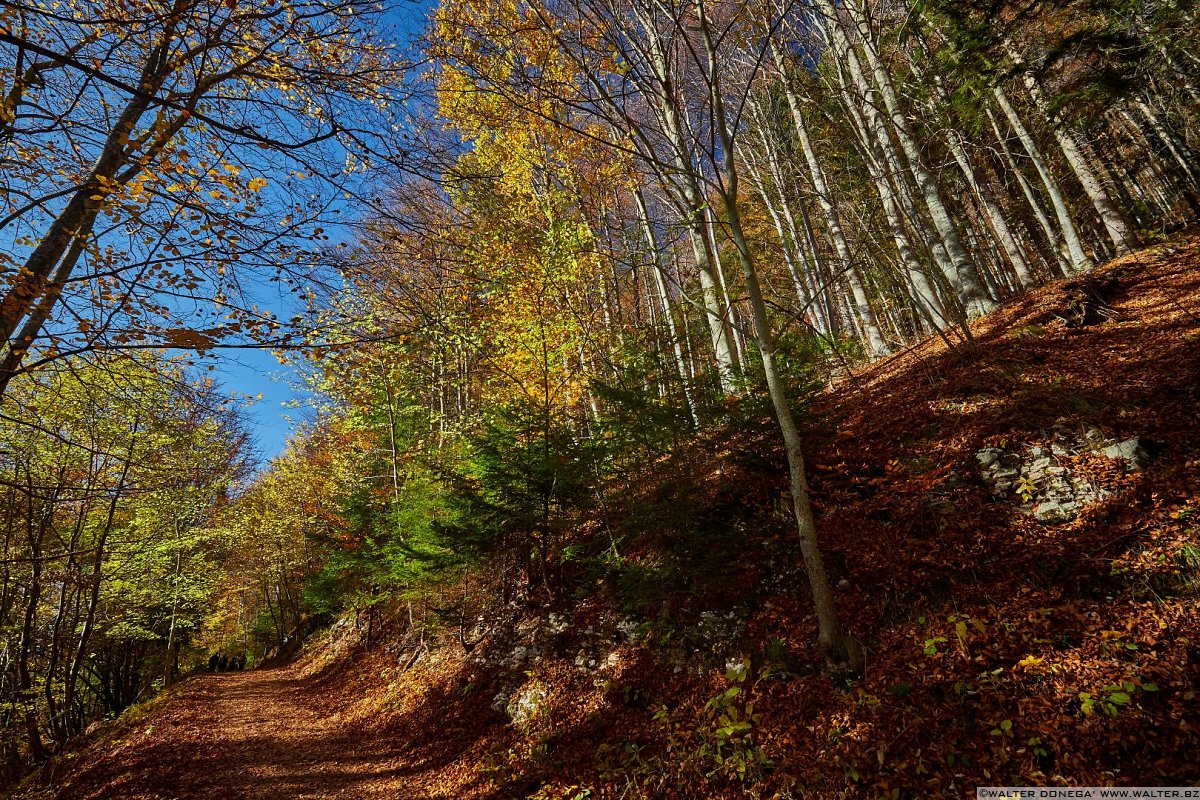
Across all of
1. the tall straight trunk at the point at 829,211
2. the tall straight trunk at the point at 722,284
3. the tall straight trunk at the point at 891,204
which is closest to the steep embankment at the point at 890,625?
the tall straight trunk at the point at 722,284

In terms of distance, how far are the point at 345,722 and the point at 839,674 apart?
9.27 metres

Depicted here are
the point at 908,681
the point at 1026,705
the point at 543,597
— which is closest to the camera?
the point at 1026,705

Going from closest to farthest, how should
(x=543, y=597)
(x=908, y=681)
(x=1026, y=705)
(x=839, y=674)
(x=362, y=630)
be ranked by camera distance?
(x=1026, y=705)
(x=908, y=681)
(x=839, y=674)
(x=543, y=597)
(x=362, y=630)

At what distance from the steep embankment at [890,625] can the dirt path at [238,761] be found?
0.18 feet

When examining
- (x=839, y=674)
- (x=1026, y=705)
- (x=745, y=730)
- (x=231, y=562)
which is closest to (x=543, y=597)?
(x=745, y=730)

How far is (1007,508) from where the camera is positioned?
428cm

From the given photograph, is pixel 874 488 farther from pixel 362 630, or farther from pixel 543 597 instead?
pixel 362 630

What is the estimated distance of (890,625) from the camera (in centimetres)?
400

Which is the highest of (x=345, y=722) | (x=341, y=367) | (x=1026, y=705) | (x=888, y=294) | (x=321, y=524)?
(x=888, y=294)

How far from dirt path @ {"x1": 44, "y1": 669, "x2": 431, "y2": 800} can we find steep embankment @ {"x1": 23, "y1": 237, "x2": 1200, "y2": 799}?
6cm

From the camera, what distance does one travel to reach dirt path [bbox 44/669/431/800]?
5.66 meters

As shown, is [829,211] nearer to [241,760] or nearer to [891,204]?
[891,204]

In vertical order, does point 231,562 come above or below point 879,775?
above

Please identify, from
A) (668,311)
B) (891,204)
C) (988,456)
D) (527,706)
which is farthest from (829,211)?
(527,706)
